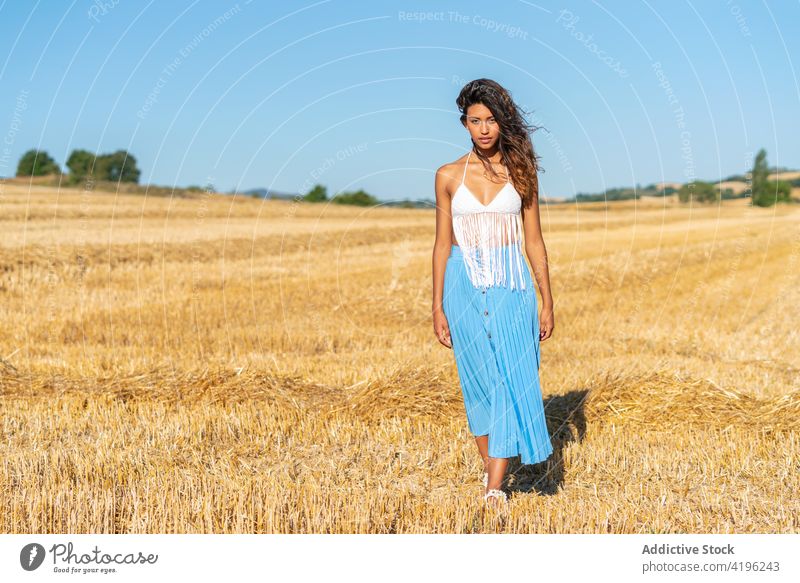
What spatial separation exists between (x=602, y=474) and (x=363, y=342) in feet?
21.8

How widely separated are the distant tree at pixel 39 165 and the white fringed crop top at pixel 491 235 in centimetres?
6009

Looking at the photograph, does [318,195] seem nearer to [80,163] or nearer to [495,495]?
[80,163]

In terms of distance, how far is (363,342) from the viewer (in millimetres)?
13086

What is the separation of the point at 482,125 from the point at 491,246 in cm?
79

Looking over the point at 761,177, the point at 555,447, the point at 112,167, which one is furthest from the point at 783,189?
the point at 555,447

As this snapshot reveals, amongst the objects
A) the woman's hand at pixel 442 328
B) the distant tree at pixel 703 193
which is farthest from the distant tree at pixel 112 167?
the woman's hand at pixel 442 328

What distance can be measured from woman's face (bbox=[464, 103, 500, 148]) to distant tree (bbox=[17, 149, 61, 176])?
60.1 m

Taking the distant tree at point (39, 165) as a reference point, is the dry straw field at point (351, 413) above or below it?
below

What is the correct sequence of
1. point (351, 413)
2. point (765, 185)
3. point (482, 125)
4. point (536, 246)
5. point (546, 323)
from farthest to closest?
1. point (765, 185)
2. point (351, 413)
3. point (546, 323)
4. point (536, 246)
5. point (482, 125)

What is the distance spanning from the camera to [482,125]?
18.7 ft

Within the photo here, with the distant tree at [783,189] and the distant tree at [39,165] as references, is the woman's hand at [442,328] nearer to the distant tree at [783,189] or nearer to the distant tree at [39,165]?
the distant tree at [39,165]

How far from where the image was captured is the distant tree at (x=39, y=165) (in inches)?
2416
